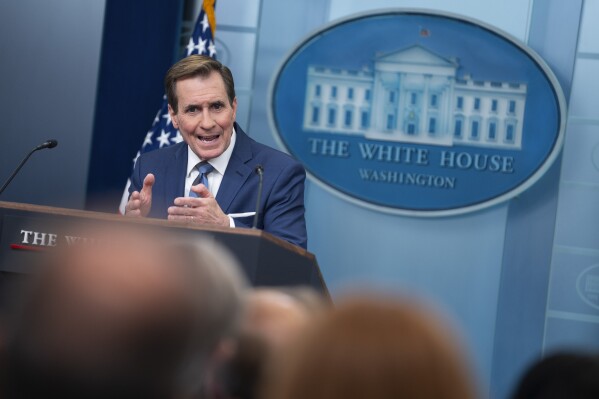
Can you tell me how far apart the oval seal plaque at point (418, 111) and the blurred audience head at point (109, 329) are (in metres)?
4.41

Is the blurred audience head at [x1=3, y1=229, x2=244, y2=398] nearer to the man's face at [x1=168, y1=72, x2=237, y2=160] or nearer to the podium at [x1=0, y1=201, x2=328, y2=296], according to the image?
the podium at [x1=0, y1=201, x2=328, y2=296]

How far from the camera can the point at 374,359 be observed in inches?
38.7

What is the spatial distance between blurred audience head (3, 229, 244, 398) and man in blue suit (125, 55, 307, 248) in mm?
2710

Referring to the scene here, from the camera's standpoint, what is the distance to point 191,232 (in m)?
2.96

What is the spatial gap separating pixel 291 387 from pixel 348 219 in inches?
183

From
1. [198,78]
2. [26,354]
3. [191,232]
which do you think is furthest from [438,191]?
[26,354]

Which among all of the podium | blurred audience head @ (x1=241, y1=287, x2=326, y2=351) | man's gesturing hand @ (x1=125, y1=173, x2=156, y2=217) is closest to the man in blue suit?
man's gesturing hand @ (x1=125, y1=173, x2=156, y2=217)

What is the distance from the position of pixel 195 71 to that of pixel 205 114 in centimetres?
18

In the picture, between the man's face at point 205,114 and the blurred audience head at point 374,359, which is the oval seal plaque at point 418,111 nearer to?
the man's face at point 205,114

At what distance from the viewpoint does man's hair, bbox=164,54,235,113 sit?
4.19m

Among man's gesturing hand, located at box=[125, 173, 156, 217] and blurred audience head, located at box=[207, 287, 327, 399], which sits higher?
man's gesturing hand, located at box=[125, 173, 156, 217]

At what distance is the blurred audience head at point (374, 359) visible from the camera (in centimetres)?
98

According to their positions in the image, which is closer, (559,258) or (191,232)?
(191,232)

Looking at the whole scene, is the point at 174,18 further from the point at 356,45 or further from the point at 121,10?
the point at 356,45
